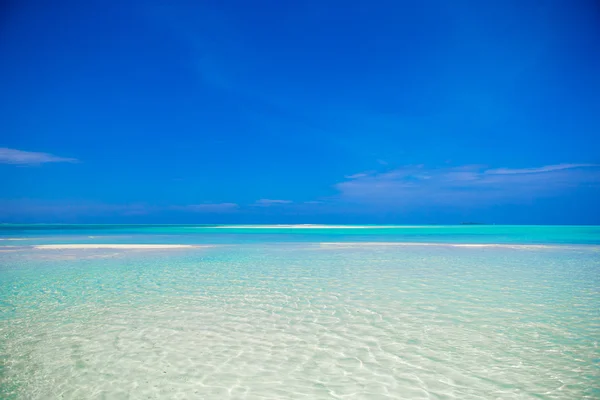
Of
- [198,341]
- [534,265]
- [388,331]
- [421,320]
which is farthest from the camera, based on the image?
[534,265]

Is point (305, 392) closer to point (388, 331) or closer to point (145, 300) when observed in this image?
point (388, 331)

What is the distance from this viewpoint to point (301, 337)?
15.6 ft

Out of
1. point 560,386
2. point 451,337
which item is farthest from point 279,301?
point 560,386

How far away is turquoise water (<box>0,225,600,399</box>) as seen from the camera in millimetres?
3428

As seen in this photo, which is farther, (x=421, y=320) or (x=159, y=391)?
(x=421, y=320)

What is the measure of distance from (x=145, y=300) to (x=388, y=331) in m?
4.50

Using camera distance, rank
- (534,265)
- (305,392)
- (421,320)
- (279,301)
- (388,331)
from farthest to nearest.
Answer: (534,265), (279,301), (421,320), (388,331), (305,392)

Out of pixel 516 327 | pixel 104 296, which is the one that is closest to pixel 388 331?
pixel 516 327

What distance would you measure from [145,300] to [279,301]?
8.24 feet

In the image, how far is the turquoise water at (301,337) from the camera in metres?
3.43

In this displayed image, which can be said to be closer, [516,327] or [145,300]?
[516,327]

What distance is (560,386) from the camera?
11.2 ft

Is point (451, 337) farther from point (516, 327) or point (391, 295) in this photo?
point (391, 295)

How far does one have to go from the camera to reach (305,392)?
10.9 feet
